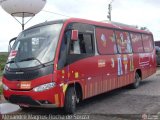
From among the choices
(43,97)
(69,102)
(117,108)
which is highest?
(43,97)

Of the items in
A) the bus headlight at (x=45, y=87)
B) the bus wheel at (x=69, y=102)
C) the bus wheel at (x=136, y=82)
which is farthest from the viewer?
the bus wheel at (x=136, y=82)

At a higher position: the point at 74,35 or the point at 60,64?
the point at 74,35

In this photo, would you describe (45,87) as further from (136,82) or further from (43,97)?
(136,82)

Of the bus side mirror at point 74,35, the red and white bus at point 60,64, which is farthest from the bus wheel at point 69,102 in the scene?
the bus side mirror at point 74,35

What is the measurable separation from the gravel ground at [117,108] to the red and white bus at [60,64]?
0.41 metres

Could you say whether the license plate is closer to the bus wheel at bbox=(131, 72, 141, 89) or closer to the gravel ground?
the gravel ground

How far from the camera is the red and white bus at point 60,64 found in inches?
395

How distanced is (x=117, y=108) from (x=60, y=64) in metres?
2.52

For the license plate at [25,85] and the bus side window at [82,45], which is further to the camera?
the bus side window at [82,45]

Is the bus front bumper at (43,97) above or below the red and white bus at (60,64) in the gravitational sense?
below

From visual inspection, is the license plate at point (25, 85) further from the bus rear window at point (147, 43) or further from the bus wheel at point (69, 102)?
the bus rear window at point (147, 43)

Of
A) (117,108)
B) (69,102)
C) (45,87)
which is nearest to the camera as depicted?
(45,87)

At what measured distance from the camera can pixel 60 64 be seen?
10273 mm

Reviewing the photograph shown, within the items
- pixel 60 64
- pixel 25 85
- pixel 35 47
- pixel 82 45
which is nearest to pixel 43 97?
pixel 25 85
